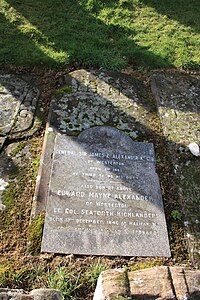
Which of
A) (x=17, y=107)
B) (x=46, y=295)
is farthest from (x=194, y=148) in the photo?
(x=46, y=295)

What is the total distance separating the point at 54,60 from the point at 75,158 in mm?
2205

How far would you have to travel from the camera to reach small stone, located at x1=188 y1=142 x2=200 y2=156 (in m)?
4.15

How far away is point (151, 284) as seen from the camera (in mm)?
2324

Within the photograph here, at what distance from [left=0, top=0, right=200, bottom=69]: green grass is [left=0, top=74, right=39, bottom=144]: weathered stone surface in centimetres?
55

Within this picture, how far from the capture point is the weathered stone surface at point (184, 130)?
3.57 meters

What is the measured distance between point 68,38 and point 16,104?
1.96 m

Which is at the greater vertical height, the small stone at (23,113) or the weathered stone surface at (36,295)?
the weathered stone surface at (36,295)

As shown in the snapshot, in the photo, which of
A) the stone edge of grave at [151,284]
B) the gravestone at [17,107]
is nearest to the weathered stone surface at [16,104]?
the gravestone at [17,107]

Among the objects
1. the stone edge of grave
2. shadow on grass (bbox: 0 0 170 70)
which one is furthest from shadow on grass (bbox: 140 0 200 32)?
the stone edge of grave

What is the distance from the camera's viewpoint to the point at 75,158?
3854mm

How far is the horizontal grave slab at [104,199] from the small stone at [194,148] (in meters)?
0.51

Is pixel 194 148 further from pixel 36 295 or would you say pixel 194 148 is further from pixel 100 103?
pixel 36 295

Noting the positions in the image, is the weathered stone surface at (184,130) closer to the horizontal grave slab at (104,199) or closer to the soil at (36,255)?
the soil at (36,255)

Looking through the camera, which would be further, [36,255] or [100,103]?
[100,103]
